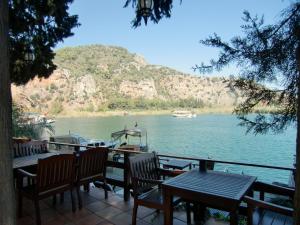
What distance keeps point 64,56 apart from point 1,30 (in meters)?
67.9

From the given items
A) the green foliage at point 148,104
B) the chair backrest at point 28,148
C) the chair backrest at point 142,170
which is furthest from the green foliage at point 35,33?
the green foliage at point 148,104

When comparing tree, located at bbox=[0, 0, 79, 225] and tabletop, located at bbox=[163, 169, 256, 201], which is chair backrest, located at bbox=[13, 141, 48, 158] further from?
tabletop, located at bbox=[163, 169, 256, 201]

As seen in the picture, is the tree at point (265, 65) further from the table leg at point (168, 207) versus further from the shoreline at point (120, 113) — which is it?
the shoreline at point (120, 113)

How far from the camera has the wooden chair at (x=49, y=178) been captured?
2.70m

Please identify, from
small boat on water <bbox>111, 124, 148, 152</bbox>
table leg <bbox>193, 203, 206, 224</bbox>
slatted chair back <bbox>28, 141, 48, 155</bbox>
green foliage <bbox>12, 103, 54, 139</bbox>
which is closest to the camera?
table leg <bbox>193, 203, 206, 224</bbox>

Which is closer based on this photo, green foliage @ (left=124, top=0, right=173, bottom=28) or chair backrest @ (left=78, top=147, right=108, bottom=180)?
green foliage @ (left=124, top=0, right=173, bottom=28)

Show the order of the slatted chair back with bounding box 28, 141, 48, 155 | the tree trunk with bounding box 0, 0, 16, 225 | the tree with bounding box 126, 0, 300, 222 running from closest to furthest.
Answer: the tree trunk with bounding box 0, 0, 16, 225 → the tree with bounding box 126, 0, 300, 222 → the slatted chair back with bounding box 28, 141, 48, 155

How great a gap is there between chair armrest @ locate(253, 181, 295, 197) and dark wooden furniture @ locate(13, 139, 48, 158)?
329 centimetres

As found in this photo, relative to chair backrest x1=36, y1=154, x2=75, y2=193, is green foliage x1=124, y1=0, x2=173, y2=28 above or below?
above

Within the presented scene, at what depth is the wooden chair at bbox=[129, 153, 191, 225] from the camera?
8.43ft

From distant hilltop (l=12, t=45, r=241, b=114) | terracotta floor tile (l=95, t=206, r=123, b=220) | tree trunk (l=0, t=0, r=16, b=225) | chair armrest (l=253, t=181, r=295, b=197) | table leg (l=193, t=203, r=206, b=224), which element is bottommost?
terracotta floor tile (l=95, t=206, r=123, b=220)

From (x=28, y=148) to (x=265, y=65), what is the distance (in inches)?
148

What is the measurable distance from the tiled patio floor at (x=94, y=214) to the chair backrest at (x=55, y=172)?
39cm

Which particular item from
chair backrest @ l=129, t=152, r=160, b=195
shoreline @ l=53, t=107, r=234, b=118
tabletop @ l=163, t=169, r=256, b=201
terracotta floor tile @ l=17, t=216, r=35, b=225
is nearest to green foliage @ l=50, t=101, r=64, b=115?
shoreline @ l=53, t=107, r=234, b=118
